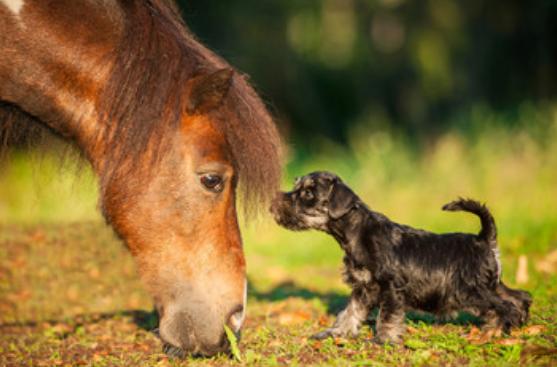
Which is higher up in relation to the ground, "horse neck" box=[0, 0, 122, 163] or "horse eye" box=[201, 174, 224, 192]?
"horse neck" box=[0, 0, 122, 163]

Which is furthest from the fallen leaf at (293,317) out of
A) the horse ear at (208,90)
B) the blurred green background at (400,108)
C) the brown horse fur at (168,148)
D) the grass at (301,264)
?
the horse ear at (208,90)

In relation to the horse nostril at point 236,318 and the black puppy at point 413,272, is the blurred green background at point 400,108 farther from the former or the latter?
the horse nostril at point 236,318

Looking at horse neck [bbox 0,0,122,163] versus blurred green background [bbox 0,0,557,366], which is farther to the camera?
blurred green background [bbox 0,0,557,366]

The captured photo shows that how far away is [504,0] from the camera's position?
2670cm

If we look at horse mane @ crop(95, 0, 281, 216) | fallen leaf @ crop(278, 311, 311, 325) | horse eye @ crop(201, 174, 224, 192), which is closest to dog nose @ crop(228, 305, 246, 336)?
horse mane @ crop(95, 0, 281, 216)

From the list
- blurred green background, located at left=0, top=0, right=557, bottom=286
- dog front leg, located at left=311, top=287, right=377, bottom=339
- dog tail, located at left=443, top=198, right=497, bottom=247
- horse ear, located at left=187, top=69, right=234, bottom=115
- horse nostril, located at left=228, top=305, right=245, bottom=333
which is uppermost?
blurred green background, located at left=0, top=0, right=557, bottom=286

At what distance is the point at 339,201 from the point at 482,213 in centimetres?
104

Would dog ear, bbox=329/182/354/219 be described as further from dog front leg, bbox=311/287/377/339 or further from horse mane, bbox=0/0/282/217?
horse mane, bbox=0/0/282/217

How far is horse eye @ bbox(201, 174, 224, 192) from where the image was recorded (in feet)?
14.3

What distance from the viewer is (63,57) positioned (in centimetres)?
454

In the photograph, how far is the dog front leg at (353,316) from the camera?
196 inches

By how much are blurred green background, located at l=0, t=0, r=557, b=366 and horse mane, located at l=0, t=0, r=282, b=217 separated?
559 millimetres

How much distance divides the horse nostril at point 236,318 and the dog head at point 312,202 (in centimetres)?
104

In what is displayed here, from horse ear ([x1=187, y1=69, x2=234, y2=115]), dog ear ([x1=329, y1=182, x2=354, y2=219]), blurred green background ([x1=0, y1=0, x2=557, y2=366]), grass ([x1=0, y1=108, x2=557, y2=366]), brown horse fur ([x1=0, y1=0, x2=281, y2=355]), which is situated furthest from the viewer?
blurred green background ([x1=0, y1=0, x2=557, y2=366])
